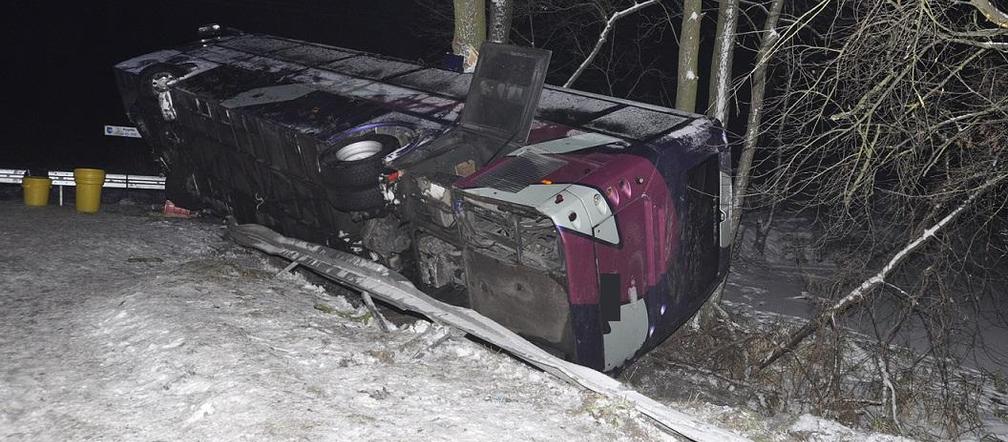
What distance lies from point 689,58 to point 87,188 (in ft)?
23.8

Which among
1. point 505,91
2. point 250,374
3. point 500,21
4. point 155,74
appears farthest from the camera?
point 500,21

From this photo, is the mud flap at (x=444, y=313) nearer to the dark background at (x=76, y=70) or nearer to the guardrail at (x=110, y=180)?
the guardrail at (x=110, y=180)

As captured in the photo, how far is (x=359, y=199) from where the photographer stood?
22.4 feet

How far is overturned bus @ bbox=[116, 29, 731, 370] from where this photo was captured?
560 centimetres

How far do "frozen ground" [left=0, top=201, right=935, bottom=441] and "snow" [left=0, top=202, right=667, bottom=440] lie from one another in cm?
1

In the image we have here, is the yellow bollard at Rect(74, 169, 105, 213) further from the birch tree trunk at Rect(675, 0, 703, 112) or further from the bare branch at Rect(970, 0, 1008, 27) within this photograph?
the bare branch at Rect(970, 0, 1008, 27)

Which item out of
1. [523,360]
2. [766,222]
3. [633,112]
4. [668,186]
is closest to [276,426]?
[523,360]

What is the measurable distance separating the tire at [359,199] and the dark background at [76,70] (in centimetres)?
892

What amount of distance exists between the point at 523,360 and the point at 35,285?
437 centimetres

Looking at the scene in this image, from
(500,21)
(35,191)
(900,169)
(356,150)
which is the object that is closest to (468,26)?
(500,21)

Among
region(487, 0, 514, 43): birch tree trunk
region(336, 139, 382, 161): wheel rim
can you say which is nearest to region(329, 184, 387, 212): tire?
region(336, 139, 382, 161): wheel rim

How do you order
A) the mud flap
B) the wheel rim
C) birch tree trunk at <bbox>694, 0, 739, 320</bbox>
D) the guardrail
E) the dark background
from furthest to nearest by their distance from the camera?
the dark background < the guardrail < birch tree trunk at <bbox>694, 0, 739, 320</bbox> < the wheel rim < the mud flap

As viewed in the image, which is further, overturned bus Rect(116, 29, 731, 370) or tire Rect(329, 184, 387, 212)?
tire Rect(329, 184, 387, 212)

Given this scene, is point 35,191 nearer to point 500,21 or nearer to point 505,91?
point 500,21
